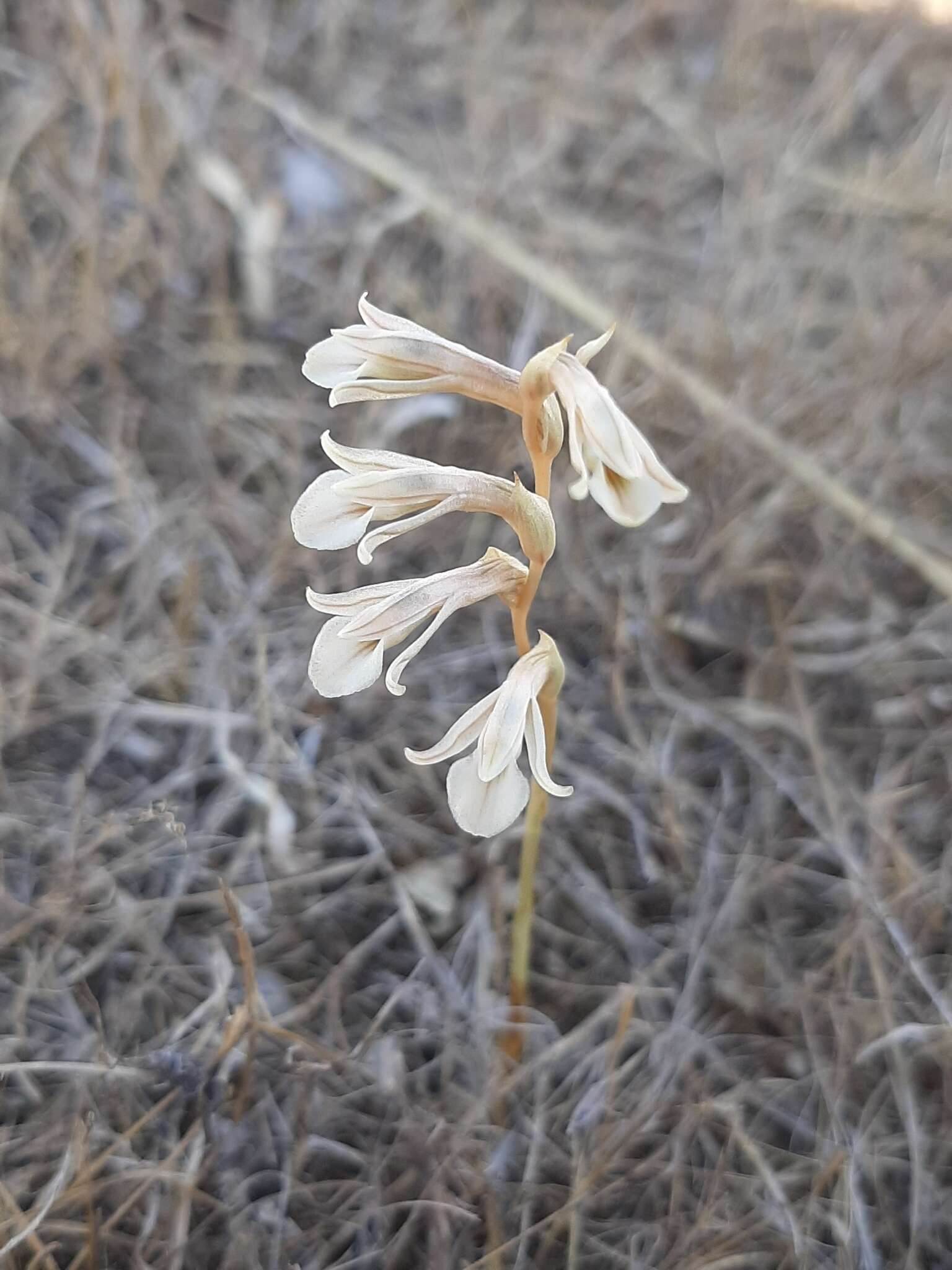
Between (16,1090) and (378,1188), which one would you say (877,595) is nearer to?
(378,1188)

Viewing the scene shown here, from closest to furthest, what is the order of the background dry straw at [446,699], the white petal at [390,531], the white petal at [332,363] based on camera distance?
the white petal at [390,531] → the white petal at [332,363] → the background dry straw at [446,699]

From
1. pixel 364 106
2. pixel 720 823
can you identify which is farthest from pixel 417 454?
pixel 364 106

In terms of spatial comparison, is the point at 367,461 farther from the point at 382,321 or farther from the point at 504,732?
the point at 504,732

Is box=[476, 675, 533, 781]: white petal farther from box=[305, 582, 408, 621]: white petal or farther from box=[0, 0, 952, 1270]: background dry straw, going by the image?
box=[0, 0, 952, 1270]: background dry straw

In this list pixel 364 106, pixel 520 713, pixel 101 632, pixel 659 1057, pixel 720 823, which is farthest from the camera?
pixel 364 106

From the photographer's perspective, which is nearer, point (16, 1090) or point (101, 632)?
point (16, 1090)

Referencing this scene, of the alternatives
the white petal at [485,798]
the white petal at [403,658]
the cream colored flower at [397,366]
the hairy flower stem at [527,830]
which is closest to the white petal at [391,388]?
the cream colored flower at [397,366]

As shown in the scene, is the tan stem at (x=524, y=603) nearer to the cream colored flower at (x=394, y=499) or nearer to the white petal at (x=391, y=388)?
the cream colored flower at (x=394, y=499)
